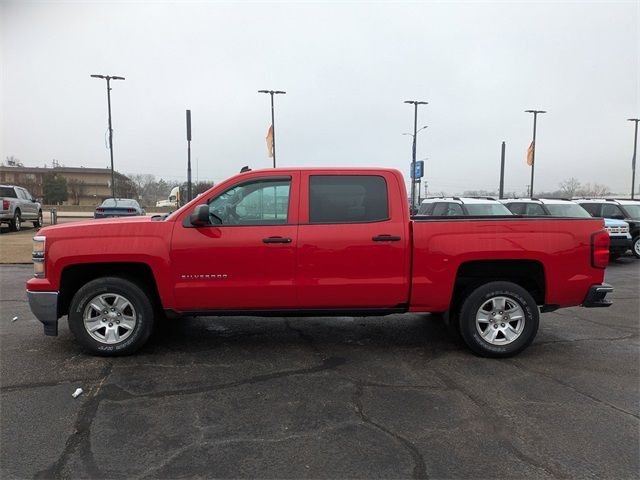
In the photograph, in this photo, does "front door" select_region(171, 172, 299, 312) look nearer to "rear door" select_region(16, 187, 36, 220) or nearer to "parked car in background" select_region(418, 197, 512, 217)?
"parked car in background" select_region(418, 197, 512, 217)

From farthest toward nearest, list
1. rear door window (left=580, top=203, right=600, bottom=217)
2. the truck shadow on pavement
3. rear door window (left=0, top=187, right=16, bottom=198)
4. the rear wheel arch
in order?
rear door window (left=0, top=187, right=16, bottom=198)
rear door window (left=580, top=203, right=600, bottom=217)
the truck shadow on pavement
the rear wheel arch

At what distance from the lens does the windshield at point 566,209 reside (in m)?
13.7

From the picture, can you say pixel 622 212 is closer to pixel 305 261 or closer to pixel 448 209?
pixel 448 209

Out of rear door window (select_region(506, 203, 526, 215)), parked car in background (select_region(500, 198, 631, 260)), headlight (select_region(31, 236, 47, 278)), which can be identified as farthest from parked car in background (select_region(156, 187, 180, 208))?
headlight (select_region(31, 236, 47, 278))

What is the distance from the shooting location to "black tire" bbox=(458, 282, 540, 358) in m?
4.66

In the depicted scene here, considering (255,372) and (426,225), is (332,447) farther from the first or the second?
(426,225)

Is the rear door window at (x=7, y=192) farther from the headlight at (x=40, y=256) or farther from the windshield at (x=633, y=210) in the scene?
the windshield at (x=633, y=210)

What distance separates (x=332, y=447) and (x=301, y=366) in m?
1.45

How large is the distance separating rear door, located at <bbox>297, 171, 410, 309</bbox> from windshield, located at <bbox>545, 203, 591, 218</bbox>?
11025 millimetres

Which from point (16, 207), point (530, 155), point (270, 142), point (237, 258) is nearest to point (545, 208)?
point (237, 258)

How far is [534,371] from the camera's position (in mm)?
4375

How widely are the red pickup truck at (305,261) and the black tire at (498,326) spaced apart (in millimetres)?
11

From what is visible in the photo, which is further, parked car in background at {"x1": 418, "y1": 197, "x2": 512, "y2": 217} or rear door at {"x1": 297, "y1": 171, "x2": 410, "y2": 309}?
parked car in background at {"x1": 418, "y1": 197, "x2": 512, "y2": 217}

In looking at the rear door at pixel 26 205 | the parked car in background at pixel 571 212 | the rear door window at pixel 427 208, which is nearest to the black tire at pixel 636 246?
the parked car in background at pixel 571 212
